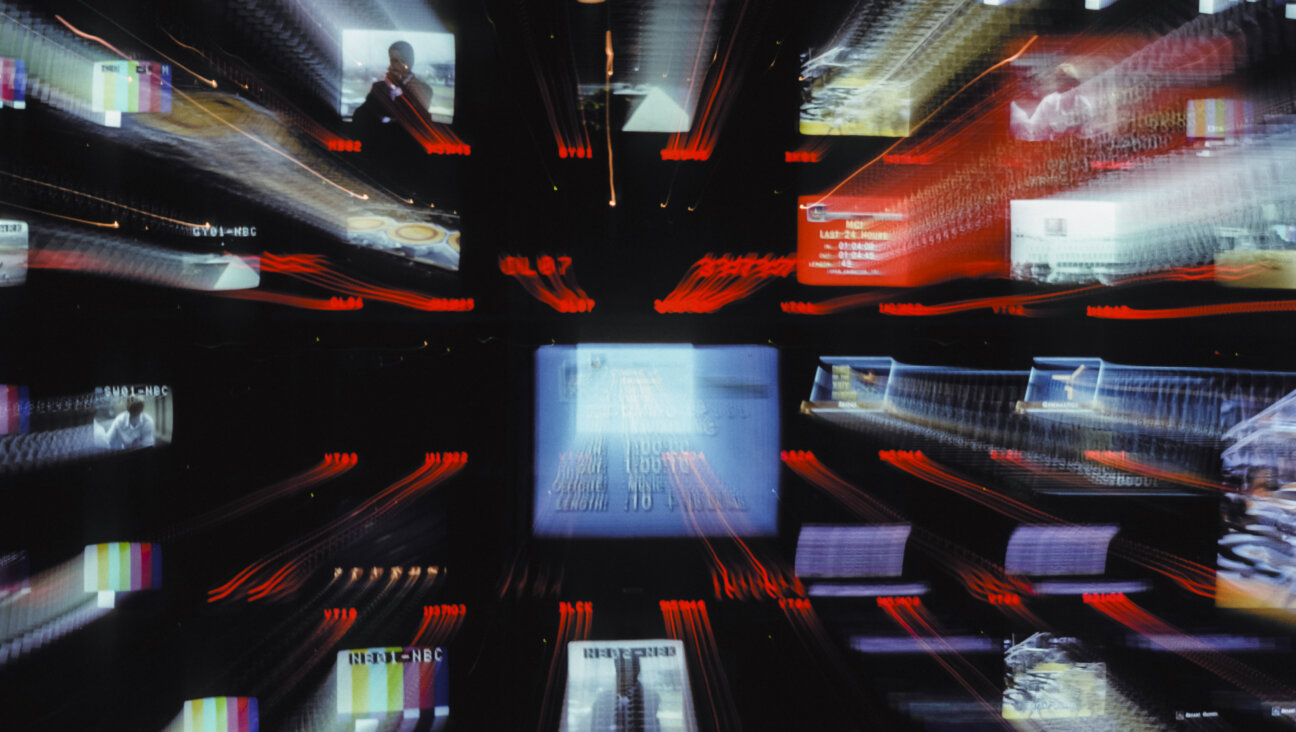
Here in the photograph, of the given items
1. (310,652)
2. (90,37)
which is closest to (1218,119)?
(310,652)

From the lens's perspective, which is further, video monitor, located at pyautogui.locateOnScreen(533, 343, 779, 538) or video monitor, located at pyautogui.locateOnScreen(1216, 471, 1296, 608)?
video monitor, located at pyautogui.locateOnScreen(1216, 471, 1296, 608)

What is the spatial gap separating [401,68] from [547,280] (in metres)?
0.65

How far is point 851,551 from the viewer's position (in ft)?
4.75

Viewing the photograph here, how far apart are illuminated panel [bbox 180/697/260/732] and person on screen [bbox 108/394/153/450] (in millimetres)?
695

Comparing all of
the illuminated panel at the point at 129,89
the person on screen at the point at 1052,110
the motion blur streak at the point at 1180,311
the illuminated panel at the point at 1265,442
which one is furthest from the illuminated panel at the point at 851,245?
the illuminated panel at the point at 129,89

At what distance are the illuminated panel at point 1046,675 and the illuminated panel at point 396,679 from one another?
159 cm

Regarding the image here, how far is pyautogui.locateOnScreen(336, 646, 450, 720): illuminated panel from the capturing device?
1408mm

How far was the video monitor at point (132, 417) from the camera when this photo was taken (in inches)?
53.1

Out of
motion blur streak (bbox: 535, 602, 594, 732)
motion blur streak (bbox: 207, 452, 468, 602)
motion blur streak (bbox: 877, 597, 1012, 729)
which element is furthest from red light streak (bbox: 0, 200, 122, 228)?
motion blur streak (bbox: 877, 597, 1012, 729)

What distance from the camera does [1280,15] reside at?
58.1 inches

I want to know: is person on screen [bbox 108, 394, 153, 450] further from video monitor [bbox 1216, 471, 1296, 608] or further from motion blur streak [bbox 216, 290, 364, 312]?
video monitor [bbox 1216, 471, 1296, 608]

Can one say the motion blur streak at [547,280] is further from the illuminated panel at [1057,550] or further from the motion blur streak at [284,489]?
the illuminated panel at [1057,550]

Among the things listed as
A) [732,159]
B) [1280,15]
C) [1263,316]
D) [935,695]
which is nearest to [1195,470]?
[1263,316]

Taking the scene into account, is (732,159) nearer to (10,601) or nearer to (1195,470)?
(1195,470)
